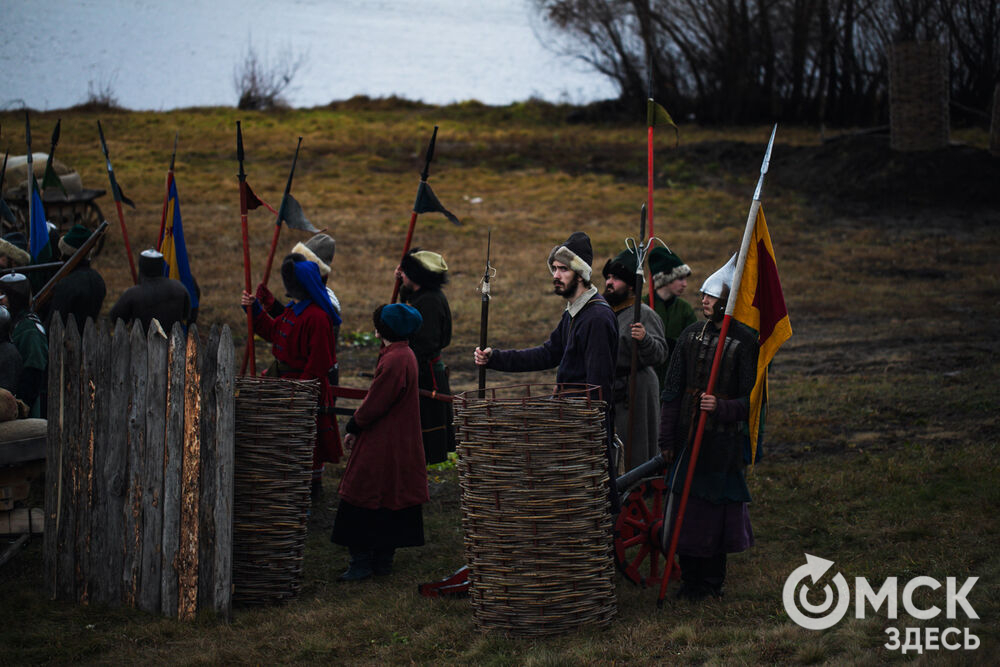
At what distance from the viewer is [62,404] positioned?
5.36m

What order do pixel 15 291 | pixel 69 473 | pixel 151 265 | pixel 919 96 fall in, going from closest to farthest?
pixel 69 473, pixel 15 291, pixel 151 265, pixel 919 96

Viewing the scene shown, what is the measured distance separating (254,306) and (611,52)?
29986 mm

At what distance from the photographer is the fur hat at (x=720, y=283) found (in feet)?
17.3

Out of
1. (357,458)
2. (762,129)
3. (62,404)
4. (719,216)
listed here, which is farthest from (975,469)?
(762,129)

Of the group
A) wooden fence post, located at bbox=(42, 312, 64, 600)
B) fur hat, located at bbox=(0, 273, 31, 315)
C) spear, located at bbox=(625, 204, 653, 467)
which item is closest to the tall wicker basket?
spear, located at bbox=(625, 204, 653, 467)

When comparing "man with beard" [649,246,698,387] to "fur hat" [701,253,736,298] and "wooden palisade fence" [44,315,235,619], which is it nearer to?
"fur hat" [701,253,736,298]

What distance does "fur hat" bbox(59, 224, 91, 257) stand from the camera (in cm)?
827

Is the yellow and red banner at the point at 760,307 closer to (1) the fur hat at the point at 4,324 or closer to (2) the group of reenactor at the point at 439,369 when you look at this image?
(2) the group of reenactor at the point at 439,369

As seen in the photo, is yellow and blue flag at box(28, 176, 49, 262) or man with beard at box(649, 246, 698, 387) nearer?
man with beard at box(649, 246, 698, 387)

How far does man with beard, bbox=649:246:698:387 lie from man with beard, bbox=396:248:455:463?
149 cm

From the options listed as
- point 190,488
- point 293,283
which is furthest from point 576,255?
point 190,488

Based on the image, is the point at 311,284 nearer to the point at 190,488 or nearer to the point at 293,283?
the point at 293,283

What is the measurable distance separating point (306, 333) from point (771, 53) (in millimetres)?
29532

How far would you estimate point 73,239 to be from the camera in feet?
27.2
